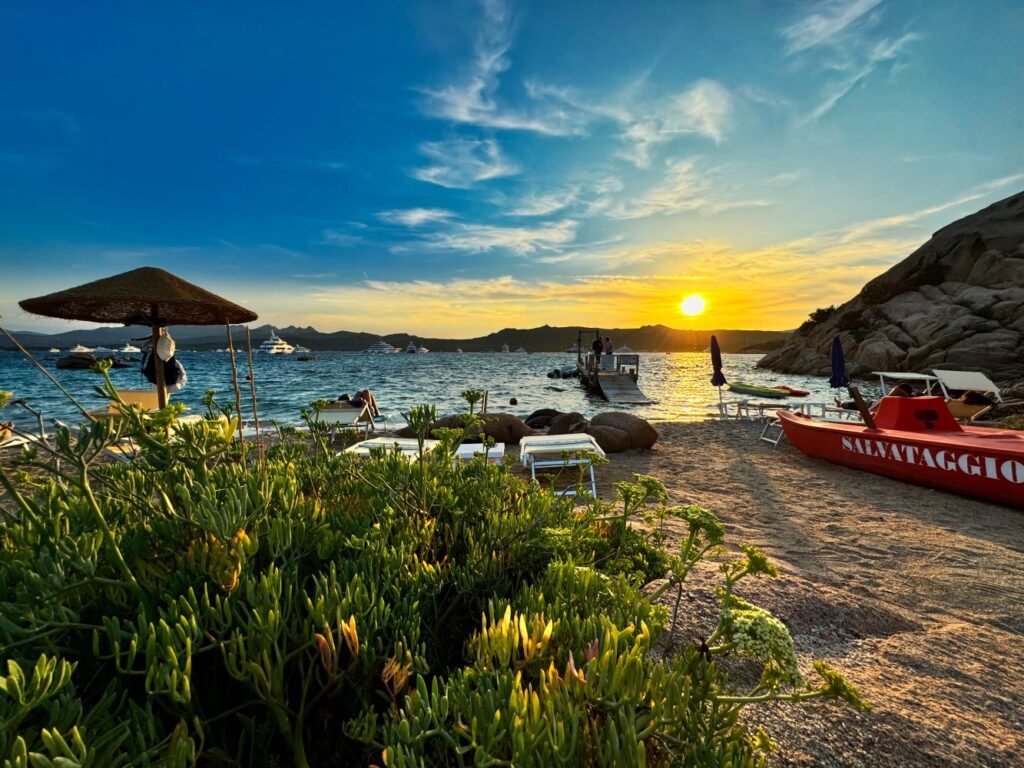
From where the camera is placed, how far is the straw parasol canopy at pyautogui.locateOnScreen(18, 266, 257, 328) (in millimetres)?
5395

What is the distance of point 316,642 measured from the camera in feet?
4.80

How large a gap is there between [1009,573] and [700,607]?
369cm

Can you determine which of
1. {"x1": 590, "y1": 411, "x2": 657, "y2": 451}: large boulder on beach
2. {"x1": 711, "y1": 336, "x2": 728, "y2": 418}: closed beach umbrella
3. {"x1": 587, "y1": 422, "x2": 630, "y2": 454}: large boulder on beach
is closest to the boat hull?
{"x1": 590, "y1": 411, "x2": 657, "y2": 451}: large boulder on beach

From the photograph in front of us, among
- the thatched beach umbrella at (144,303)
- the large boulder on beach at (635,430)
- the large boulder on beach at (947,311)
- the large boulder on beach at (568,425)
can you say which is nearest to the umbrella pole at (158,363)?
the thatched beach umbrella at (144,303)

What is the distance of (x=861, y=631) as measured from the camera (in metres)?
2.90

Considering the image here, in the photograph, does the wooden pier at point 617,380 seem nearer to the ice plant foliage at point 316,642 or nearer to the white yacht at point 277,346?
the ice plant foliage at point 316,642

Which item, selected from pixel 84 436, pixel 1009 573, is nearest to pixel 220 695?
pixel 84 436

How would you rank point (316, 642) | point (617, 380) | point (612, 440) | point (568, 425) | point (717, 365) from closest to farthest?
point (316, 642) → point (612, 440) → point (568, 425) → point (717, 365) → point (617, 380)

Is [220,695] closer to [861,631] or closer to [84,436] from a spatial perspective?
[84,436]

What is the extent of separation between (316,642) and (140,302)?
19.8ft

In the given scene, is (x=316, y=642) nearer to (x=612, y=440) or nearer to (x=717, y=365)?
(x=612, y=440)

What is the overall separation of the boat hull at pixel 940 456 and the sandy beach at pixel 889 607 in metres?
0.21

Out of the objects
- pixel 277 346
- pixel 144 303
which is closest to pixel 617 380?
pixel 144 303

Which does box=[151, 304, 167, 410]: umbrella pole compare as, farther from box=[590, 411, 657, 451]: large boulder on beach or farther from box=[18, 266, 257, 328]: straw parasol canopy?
box=[590, 411, 657, 451]: large boulder on beach
